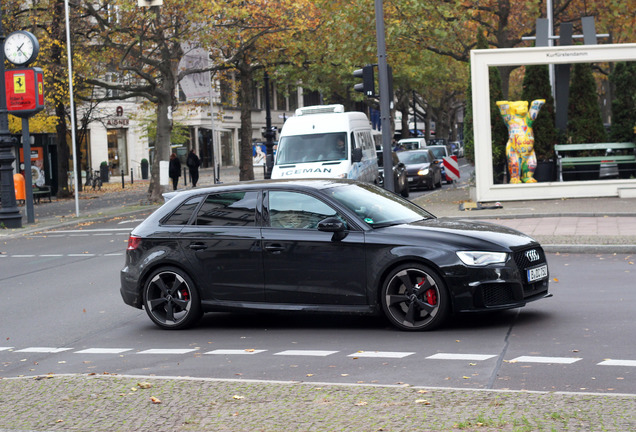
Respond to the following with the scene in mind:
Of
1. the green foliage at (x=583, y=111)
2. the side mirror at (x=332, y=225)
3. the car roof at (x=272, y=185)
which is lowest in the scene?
the side mirror at (x=332, y=225)

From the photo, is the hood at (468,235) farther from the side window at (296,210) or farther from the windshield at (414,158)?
the windshield at (414,158)

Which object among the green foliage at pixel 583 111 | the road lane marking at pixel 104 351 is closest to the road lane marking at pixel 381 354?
the road lane marking at pixel 104 351

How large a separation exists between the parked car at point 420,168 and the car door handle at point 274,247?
26045mm

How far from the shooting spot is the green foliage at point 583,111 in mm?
26016

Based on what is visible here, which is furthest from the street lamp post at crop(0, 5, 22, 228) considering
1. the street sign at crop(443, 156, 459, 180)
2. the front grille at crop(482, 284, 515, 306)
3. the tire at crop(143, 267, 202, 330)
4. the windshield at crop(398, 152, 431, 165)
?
the front grille at crop(482, 284, 515, 306)

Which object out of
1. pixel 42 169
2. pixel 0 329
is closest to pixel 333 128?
pixel 0 329

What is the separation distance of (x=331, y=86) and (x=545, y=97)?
34612mm

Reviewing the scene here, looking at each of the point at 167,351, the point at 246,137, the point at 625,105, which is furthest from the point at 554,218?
the point at 246,137

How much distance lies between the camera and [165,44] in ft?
106

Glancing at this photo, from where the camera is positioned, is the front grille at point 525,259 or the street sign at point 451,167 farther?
the street sign at point 451,167

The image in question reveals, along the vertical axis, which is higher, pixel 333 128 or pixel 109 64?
pixel 109 64

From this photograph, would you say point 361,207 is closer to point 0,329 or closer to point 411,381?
point 411,381

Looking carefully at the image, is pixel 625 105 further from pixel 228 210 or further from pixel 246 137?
pixel 246 137

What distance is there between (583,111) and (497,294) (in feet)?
61.5
